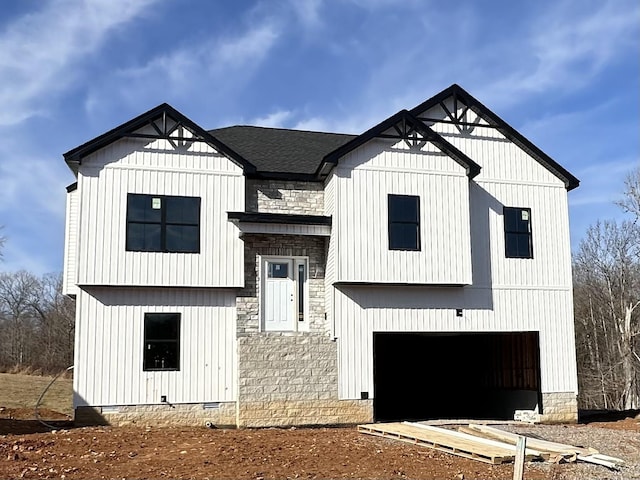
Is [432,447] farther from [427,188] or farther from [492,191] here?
[492,191]

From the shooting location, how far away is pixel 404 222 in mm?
17891

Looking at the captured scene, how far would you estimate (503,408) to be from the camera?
68.5 feet

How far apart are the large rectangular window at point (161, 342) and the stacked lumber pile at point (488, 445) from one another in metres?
4.99

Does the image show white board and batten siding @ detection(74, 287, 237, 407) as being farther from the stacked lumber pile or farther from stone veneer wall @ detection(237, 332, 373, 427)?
the stacked lumber pile

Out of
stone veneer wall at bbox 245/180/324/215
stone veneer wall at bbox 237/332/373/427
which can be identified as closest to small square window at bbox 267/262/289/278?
stone veneer wall at bbox 245/180/324/215

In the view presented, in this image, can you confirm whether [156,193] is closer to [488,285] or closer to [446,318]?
[446,318]

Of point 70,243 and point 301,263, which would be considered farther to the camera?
point 70,243

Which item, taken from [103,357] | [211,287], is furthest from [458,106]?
[103,357]

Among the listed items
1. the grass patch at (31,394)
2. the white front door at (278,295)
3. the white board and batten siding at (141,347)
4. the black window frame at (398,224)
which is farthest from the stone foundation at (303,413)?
the grass patch at (31,394)

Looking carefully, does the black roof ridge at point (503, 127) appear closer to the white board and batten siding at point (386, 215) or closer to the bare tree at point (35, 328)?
the white board and batten siding at point (386, 215)

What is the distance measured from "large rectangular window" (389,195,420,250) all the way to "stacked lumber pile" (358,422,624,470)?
15.4 feet

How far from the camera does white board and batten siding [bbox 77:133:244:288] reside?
54.3 feet

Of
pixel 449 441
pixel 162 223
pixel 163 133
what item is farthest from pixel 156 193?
pixel 449 441

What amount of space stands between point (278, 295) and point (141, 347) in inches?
144
